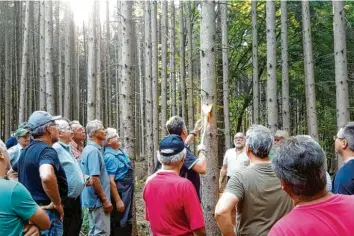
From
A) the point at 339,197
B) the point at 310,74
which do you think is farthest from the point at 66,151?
the point at 310,74

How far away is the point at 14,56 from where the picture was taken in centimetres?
2650

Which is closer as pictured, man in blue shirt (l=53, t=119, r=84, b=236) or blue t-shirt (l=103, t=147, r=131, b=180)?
man in blue shirt (l=53, t=119, r=84, b=236)

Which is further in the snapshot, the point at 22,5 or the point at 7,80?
the point at 22,5

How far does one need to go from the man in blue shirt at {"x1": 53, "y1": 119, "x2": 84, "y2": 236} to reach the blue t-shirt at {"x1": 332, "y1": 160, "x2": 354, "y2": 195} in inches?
118

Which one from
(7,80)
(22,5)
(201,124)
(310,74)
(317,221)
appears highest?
(22,5)

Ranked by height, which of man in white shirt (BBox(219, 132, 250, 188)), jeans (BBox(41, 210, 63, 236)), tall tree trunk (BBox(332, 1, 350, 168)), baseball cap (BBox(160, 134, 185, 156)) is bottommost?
jeans (BBox(41, 210, 63, 236))

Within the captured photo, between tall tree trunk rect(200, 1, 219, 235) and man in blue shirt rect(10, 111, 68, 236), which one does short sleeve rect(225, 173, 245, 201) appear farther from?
tall tree trunk rect(200, 1, 219, 235)

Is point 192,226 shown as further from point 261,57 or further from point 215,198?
point 261,57

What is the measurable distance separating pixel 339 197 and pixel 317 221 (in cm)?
22

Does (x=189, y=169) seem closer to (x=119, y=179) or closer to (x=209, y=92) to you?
(x=209, y=92)

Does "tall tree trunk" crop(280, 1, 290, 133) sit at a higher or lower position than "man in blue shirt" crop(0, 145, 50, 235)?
higher

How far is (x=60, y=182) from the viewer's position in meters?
4.09

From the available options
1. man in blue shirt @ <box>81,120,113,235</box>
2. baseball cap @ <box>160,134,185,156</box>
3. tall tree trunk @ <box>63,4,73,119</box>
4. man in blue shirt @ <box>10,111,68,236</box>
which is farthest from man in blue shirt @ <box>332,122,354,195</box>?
tall tree trunk @ <box>63,4,73,119</box>

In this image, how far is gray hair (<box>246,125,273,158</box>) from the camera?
3.06 meters
